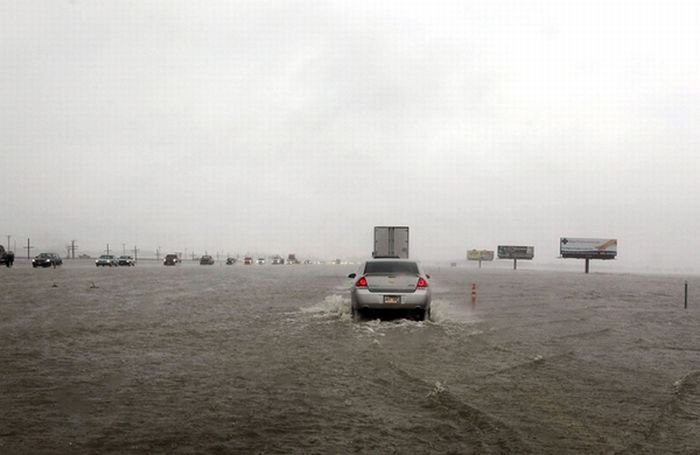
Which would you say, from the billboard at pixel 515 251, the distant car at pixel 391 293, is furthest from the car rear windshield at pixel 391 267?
the billboard at pixel 515 251

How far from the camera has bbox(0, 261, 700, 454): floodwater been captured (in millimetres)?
4988

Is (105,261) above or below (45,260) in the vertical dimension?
below

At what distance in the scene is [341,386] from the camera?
715cm

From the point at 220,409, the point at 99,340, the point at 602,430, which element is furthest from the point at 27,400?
the point at 602,430

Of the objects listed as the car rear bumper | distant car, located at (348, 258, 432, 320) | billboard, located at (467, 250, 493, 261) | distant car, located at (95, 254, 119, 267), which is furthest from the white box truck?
billboard, located at (467, 250, 493, 261)

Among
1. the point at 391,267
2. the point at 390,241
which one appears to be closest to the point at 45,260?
the point at 390,241

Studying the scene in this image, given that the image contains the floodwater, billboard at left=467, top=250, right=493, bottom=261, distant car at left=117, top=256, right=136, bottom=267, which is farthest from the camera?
billboard at left=467, top=250, right=493, bottom=261

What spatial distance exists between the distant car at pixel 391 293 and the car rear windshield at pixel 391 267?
72mm

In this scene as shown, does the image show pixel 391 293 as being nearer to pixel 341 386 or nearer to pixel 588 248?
pixel 341 386

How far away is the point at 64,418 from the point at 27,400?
1.01 m

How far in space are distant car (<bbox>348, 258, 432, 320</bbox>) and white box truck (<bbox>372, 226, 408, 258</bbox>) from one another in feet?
87.4

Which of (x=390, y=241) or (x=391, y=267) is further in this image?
(x=390, y=241)

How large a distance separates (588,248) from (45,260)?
81.5 metres

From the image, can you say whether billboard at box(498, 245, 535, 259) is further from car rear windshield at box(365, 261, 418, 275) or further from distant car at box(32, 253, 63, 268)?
car rear windshield at box(365, 261, 418, 275)
